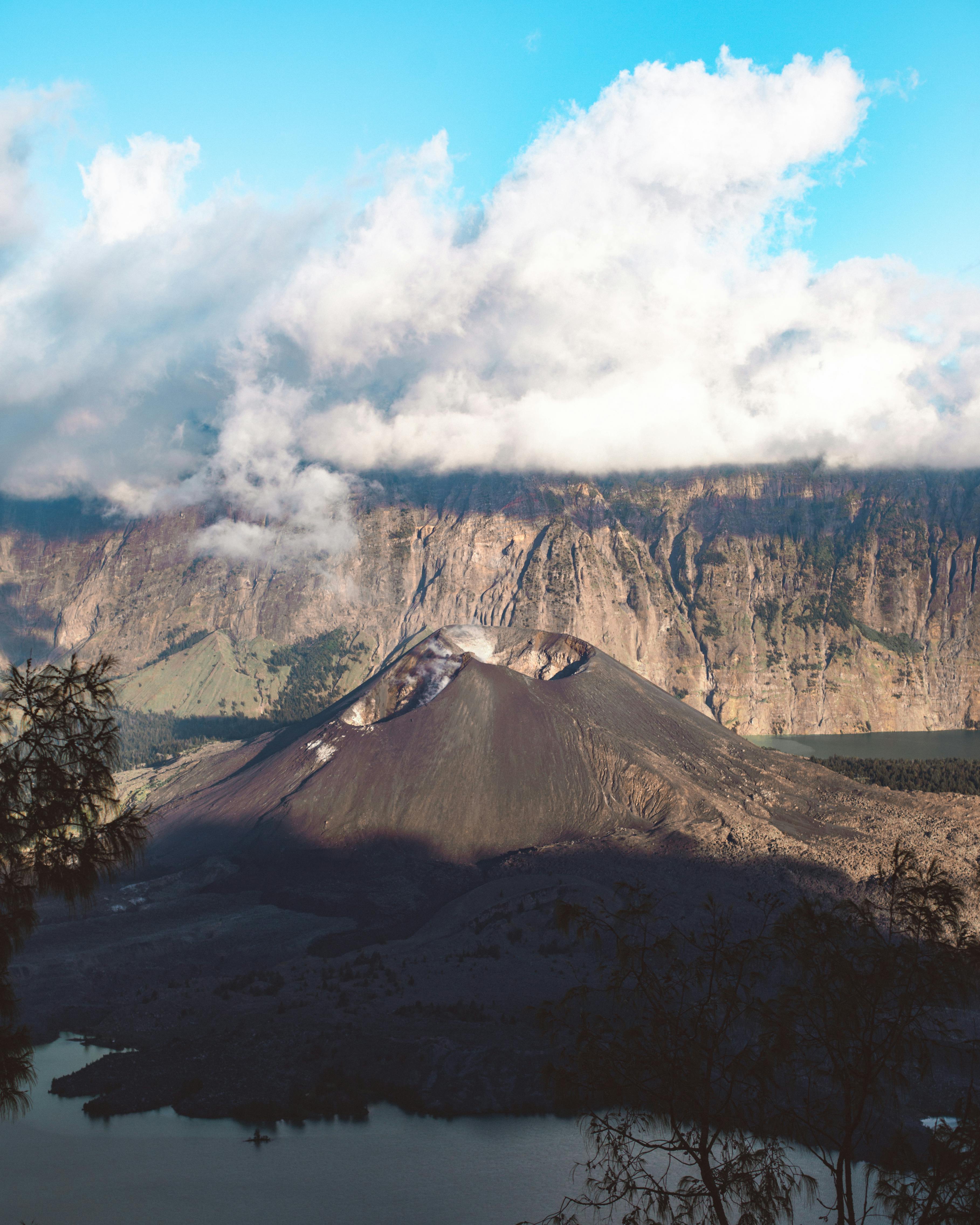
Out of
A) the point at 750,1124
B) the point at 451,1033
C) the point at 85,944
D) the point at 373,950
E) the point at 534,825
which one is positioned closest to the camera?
the point at 750,1124

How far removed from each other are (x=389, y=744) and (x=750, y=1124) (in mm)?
77199

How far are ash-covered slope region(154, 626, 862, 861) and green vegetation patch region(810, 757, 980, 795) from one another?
175 feet

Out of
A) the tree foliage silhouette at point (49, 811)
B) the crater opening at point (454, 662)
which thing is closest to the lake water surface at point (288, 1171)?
the tree foliage silhouette at point (49, 811)

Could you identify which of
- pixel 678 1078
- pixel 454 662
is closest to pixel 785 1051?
pixel 678 1078

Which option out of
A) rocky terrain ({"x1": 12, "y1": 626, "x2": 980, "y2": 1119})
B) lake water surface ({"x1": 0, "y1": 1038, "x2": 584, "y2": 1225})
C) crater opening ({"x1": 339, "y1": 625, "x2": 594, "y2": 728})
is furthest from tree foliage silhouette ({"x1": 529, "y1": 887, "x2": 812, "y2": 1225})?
crater opening ({"x1": 339, "y1": 625, "x2": 594, "y2": 728})

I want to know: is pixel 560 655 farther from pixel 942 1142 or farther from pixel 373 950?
pixel 942 1142

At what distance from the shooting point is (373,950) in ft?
214

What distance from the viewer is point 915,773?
158125 millimetres

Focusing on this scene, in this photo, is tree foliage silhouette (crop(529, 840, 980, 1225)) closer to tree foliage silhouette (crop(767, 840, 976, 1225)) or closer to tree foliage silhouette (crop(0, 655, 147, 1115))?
tree foliage silhouette (crop(767, 840, 976, 1225))

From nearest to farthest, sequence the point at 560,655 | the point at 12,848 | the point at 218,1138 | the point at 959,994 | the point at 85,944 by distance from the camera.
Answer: the point at 12,848, the point at 959,994, the point at 218,1138, the point at 85,944, the point at 560,655

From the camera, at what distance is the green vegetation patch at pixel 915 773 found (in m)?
146

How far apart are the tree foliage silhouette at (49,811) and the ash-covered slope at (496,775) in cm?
6505

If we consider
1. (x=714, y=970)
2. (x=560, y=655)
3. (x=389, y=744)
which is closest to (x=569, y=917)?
(x=714, y=970)

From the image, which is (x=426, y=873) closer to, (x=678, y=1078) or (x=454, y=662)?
(x=454, y=662)
